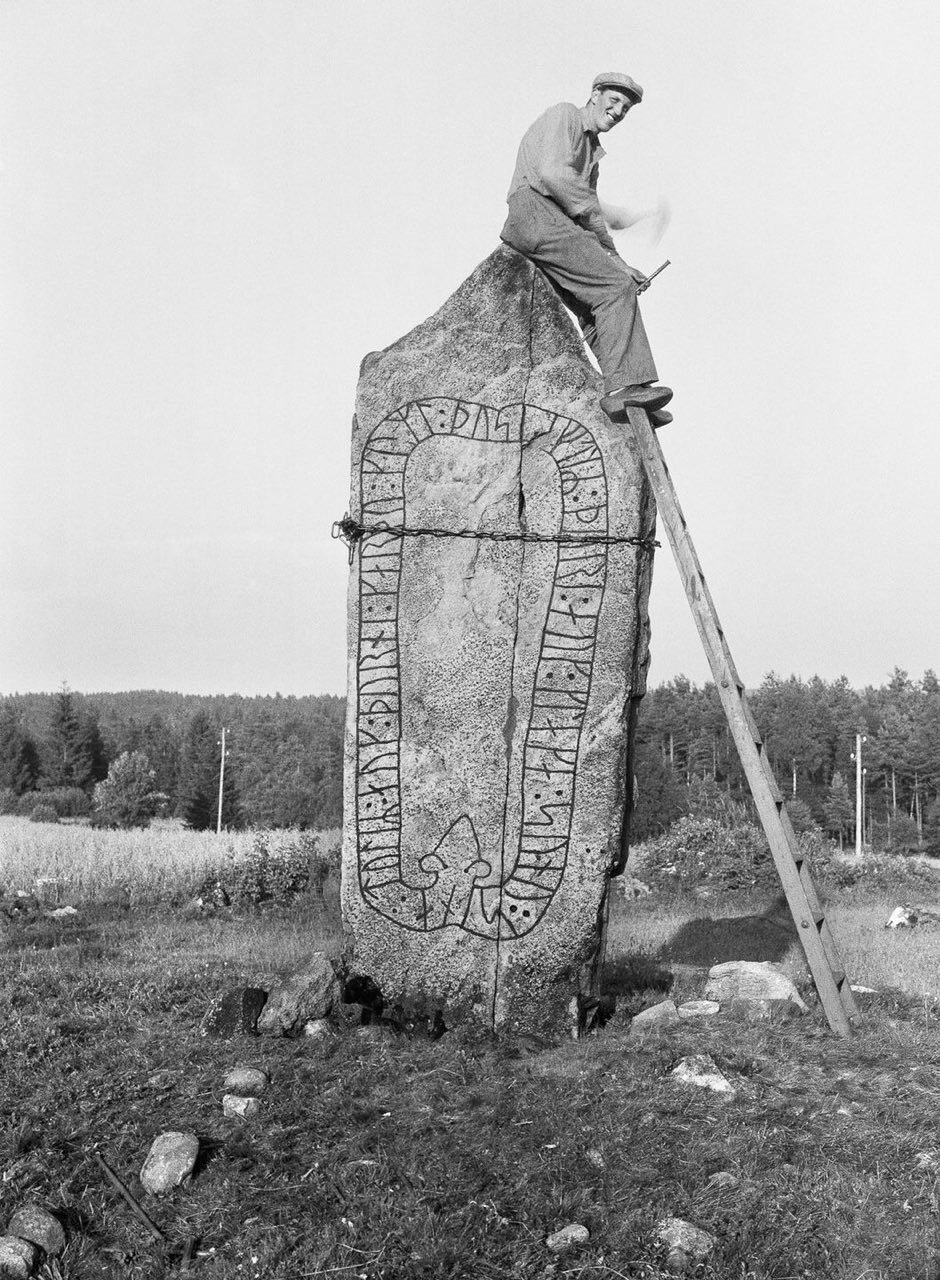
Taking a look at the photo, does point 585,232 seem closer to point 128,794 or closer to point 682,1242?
point 682,1242

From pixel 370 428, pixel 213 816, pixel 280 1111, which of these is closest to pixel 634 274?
pixel 370 428

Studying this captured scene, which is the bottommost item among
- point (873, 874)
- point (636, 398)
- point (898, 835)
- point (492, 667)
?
point (898, 835)

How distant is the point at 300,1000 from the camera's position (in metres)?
4.74

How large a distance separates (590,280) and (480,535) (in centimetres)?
140

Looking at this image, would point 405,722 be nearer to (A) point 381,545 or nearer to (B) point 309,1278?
(A) point 381,545

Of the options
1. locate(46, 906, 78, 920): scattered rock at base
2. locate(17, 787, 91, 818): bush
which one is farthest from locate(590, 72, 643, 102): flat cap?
locate(17, 787, 91, 818): bush

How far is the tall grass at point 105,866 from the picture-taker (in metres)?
Answer: 11.0

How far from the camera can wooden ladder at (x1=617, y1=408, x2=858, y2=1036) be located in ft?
16.0

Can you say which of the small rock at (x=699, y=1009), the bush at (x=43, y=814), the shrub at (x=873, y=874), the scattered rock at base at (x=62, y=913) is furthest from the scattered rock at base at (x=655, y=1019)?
the bush at (x=43, y=814)

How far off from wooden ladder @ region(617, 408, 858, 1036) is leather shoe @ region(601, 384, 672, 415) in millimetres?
42

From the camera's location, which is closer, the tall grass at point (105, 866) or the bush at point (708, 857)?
the tall grass at point (105, 866)

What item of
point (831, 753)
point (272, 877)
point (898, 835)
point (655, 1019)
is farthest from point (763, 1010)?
point (831, 753)

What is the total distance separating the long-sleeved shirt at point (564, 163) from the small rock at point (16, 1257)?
4.78m

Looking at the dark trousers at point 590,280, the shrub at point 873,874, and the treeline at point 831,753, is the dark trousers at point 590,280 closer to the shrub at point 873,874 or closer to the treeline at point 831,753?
the shrub at point 873,874
